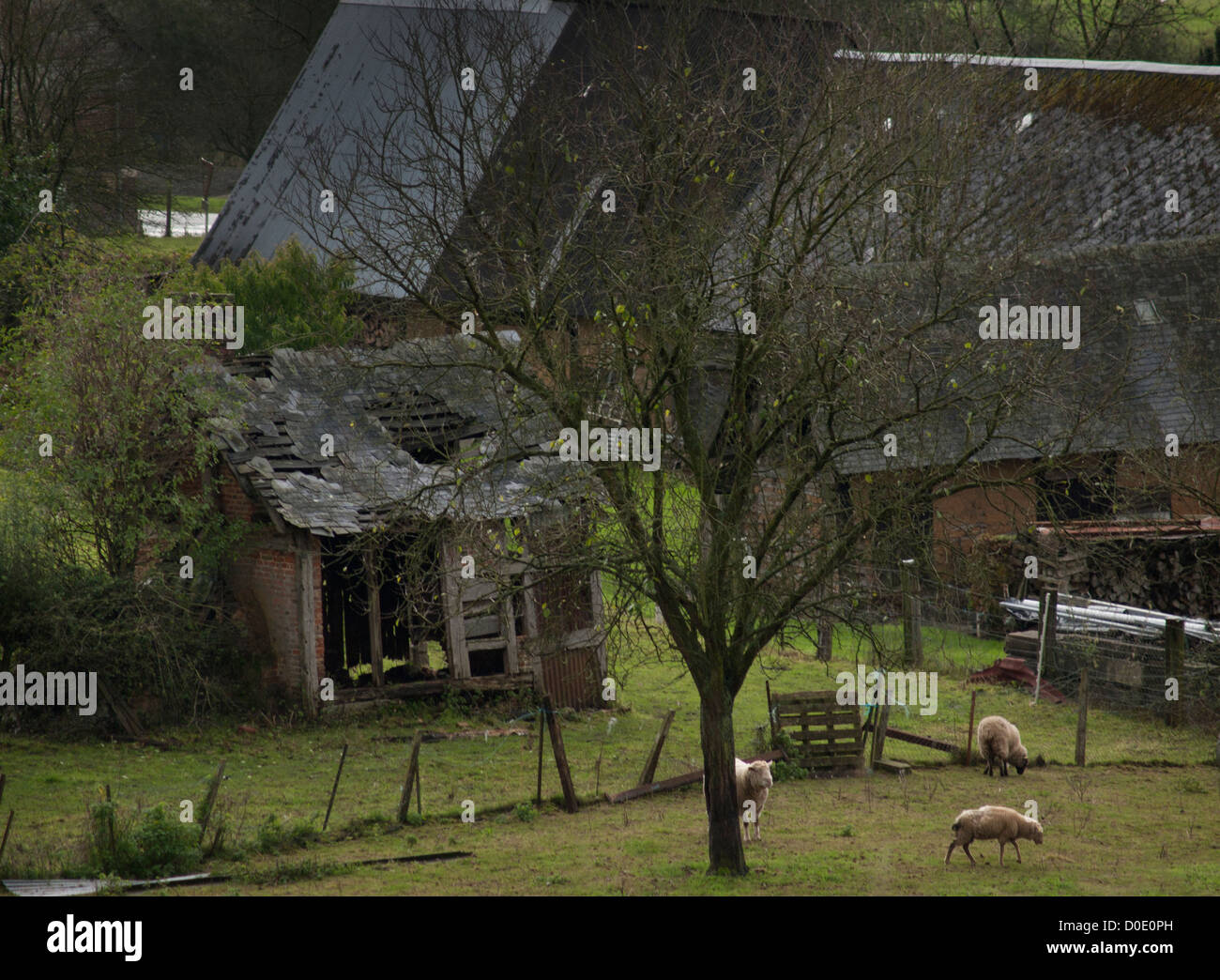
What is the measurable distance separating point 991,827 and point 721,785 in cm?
285

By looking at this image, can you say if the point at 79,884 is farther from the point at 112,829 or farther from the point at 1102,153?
the point at 1102,153

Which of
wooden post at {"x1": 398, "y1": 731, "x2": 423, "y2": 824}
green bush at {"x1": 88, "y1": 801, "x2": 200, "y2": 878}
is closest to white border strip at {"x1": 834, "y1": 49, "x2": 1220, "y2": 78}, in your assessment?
wooden post at {"x1": 398, "y1": 731, "x2": 423, "y2": 824}

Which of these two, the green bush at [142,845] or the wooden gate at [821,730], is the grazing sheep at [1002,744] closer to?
the wooden gate at [821,730]

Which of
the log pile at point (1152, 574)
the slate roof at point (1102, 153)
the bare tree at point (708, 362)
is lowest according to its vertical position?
the log pile at point (1152, 574)

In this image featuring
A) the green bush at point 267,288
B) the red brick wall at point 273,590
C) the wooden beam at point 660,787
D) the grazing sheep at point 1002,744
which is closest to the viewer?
the wooden beam at point 660,787

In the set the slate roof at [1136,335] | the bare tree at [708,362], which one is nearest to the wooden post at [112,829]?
the bare tree at [708,362]

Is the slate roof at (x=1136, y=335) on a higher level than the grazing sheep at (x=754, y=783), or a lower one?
higher

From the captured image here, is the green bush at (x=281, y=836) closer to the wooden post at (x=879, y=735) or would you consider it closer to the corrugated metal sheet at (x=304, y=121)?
the wooden post at (x=879, y=735)

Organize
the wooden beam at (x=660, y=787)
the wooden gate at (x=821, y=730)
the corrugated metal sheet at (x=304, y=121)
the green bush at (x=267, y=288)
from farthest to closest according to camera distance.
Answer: the corrugated metal sheet at (x=304, y=121)
the green bush at (x=267, y=288)
the wooden gate at (x=821, y=730)
the wooden beam at (x=660, y=787)

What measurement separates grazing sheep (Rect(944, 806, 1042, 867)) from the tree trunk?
224 cm

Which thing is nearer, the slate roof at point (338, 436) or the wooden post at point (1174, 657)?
the slate roof at point (338, 436)

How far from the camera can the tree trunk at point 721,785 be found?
13023 millimetres

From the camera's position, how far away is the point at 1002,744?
1772 cm

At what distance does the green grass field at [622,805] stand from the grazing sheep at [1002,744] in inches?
11.0
